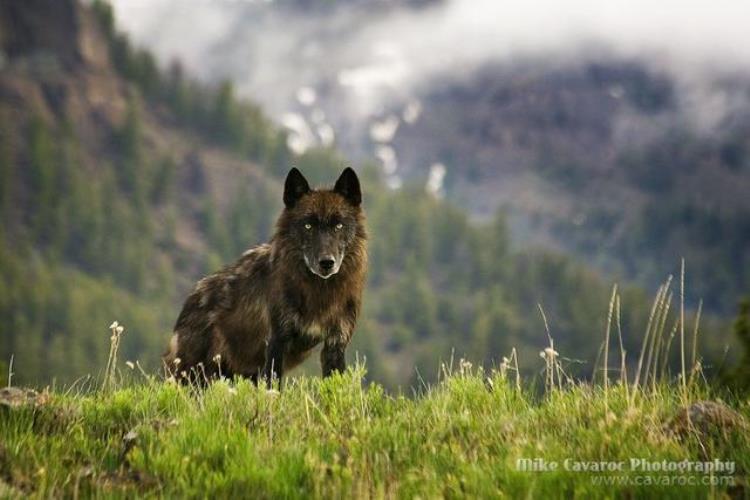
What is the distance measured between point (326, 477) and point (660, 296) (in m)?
3.63

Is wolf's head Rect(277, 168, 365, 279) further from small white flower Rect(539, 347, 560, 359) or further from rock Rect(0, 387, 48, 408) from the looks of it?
rock Rect(0, 387, 48, 408)

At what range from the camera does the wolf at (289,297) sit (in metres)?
10.0

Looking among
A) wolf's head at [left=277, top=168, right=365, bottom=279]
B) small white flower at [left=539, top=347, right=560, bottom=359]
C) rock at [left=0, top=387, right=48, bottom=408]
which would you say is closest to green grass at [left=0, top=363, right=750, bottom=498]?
rock at [left=0, top=387, right=48, bottom=408]

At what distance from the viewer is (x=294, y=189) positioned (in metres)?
10.8

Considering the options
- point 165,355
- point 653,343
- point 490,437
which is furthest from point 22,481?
point 165,355

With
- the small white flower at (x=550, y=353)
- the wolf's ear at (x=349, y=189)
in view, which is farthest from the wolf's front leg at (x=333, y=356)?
the small white flower at (x=550, y=353)

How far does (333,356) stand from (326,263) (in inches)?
42.2

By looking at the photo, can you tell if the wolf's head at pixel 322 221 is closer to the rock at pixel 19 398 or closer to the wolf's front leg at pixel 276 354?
the wolf's front leg at pixel 276 354

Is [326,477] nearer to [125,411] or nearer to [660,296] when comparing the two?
[125,411]

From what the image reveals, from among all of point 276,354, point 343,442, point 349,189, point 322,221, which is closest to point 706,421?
point 343,442

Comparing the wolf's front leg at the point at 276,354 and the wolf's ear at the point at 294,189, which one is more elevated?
the wolf's ear at the point at 294,189

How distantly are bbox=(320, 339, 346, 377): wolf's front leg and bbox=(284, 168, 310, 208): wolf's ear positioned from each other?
6.15ft

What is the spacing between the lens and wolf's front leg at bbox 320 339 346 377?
998 cm

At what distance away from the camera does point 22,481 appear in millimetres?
5703
